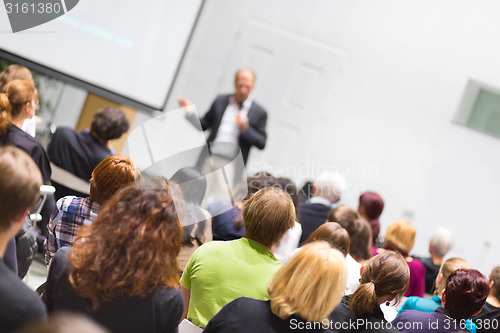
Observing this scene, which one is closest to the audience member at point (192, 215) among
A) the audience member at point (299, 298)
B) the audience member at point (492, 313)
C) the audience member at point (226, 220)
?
the audience member at point (226, 220)

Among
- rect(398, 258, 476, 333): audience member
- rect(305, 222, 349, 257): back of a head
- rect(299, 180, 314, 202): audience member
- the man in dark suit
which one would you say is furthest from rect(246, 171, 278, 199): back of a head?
rect(299, 180, 314, 202): audience member

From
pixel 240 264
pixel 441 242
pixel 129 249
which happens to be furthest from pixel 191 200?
pixel 441 242

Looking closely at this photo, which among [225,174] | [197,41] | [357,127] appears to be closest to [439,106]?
[357,127]

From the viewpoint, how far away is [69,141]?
147 inches

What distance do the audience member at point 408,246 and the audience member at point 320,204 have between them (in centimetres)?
44

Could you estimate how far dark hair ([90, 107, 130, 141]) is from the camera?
3691mm

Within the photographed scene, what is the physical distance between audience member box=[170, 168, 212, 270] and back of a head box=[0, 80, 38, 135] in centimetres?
85

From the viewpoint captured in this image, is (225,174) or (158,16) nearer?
(225,174)

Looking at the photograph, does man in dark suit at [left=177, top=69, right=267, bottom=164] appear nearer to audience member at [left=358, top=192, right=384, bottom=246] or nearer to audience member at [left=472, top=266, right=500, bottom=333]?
audience member at [left=358, top=192, right=384, bottom=246]

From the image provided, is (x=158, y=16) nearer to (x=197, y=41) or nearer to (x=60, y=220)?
(x=197, y=41)

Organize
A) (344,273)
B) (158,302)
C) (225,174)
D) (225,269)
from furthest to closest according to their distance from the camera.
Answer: (225,174)
(225,269)
(344,273)
(158,302)

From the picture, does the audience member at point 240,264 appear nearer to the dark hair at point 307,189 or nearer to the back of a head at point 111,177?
the back of a head at point 111,177

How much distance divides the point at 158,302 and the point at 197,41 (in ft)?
15.6

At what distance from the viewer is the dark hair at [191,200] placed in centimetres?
268
